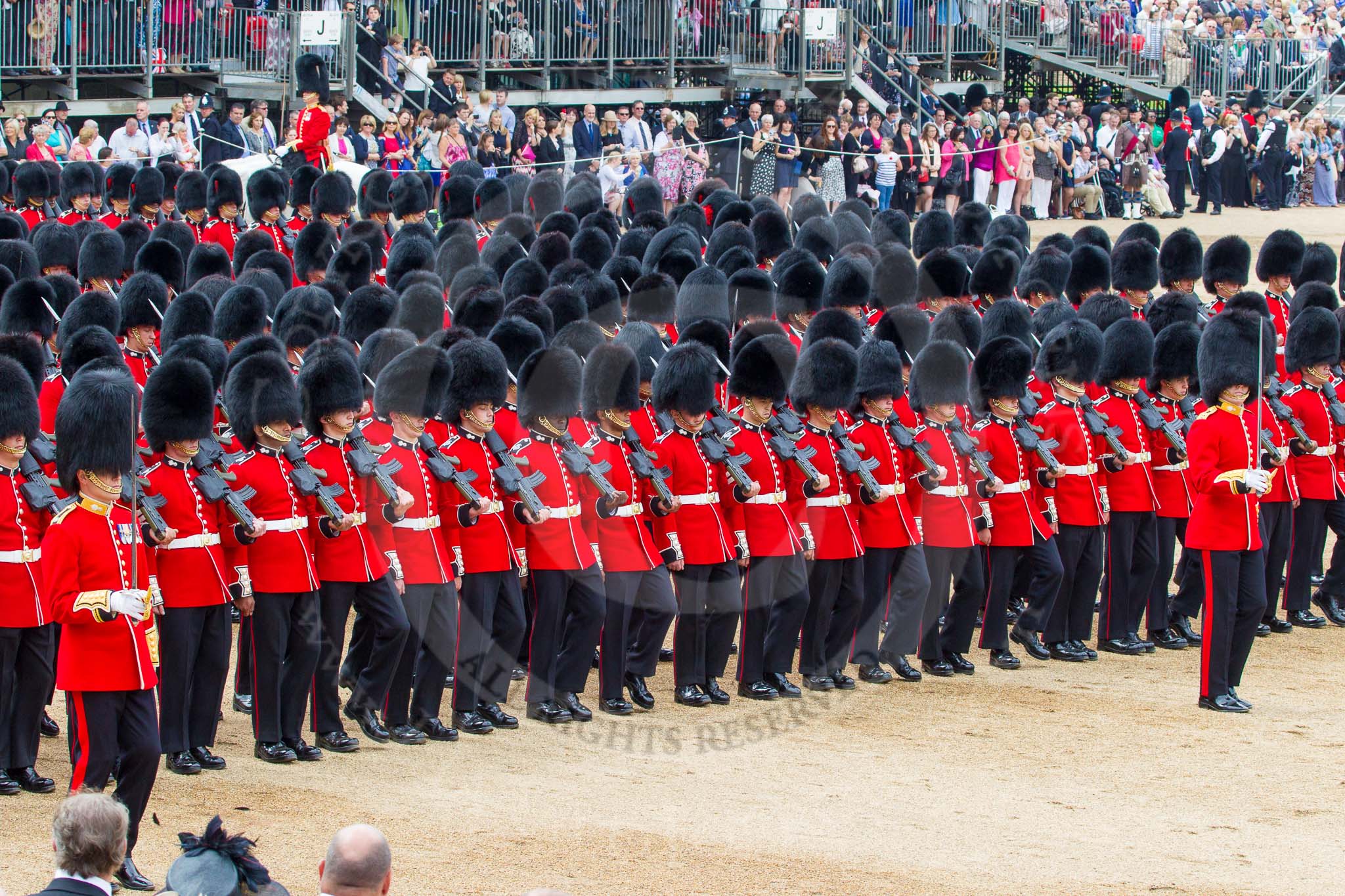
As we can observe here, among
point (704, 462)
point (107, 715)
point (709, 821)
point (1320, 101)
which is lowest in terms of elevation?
point (709, 821)

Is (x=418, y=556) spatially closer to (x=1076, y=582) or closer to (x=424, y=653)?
(x=424, y=653)

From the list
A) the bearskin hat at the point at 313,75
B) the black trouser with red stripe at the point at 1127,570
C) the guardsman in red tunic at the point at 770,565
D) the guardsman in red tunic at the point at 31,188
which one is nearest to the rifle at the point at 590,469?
the guardsman in red tunic at the point at 770,565

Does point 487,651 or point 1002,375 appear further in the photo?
point 1002,375

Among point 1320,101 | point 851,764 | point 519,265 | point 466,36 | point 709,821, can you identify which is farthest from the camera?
point 1320,101

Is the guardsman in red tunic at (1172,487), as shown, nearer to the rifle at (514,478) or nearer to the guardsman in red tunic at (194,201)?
the rifle at (514,478)

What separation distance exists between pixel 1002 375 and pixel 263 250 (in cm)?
393

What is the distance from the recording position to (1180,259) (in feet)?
33.4

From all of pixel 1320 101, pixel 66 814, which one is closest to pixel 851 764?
pixel 66 814

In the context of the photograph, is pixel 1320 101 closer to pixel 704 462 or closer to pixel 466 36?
pixel 466 36

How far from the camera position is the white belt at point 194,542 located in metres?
5.77

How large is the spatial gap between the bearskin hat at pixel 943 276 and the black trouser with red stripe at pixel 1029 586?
8.17 feet

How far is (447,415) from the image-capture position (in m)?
6.61

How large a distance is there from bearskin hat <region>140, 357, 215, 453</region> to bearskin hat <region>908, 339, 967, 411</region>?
268 centimetres

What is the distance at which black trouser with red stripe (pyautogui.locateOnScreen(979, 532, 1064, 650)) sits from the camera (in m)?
7.54
